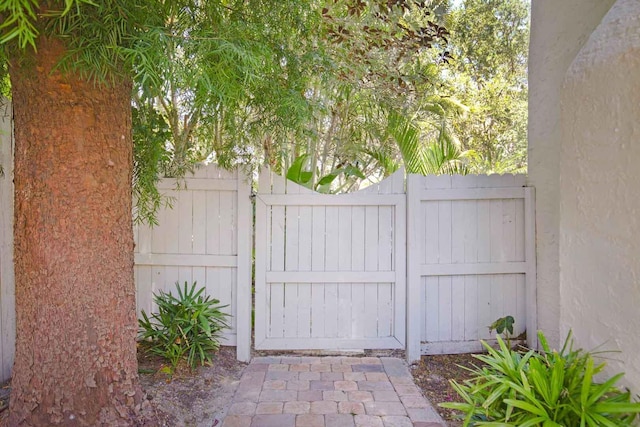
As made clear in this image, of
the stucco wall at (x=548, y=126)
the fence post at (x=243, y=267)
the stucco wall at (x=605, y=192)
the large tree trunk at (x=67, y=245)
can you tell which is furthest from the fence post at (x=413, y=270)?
the large tree trunk at (x=67, y=245)

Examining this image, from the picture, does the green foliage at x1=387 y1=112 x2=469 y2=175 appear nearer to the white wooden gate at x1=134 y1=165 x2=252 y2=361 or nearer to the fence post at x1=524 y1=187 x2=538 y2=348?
the fence post at x1=524 y1=187 x2=538 y2=348

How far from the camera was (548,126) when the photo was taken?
11.4ft

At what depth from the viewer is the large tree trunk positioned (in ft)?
6.90

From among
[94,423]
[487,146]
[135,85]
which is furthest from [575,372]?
[487,146]

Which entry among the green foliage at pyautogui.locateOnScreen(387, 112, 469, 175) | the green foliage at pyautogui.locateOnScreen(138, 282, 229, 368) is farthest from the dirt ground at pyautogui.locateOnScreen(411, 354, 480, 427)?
the green foliage at pyautogui.locateOnScreen(387, 112, 469, 175)

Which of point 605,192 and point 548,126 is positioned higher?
point 548,126

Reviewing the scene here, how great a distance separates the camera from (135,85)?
2.54 m

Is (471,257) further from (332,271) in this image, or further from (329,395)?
(329,395)

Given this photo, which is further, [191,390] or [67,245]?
[191,390]

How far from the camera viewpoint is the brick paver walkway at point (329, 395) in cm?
266

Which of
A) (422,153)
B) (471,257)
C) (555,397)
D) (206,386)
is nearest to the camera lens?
(555,397)

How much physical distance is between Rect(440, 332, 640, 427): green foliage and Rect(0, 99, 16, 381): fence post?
2.96m

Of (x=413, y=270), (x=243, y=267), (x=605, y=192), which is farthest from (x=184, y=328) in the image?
(x=605, y=192)

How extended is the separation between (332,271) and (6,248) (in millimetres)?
2435
